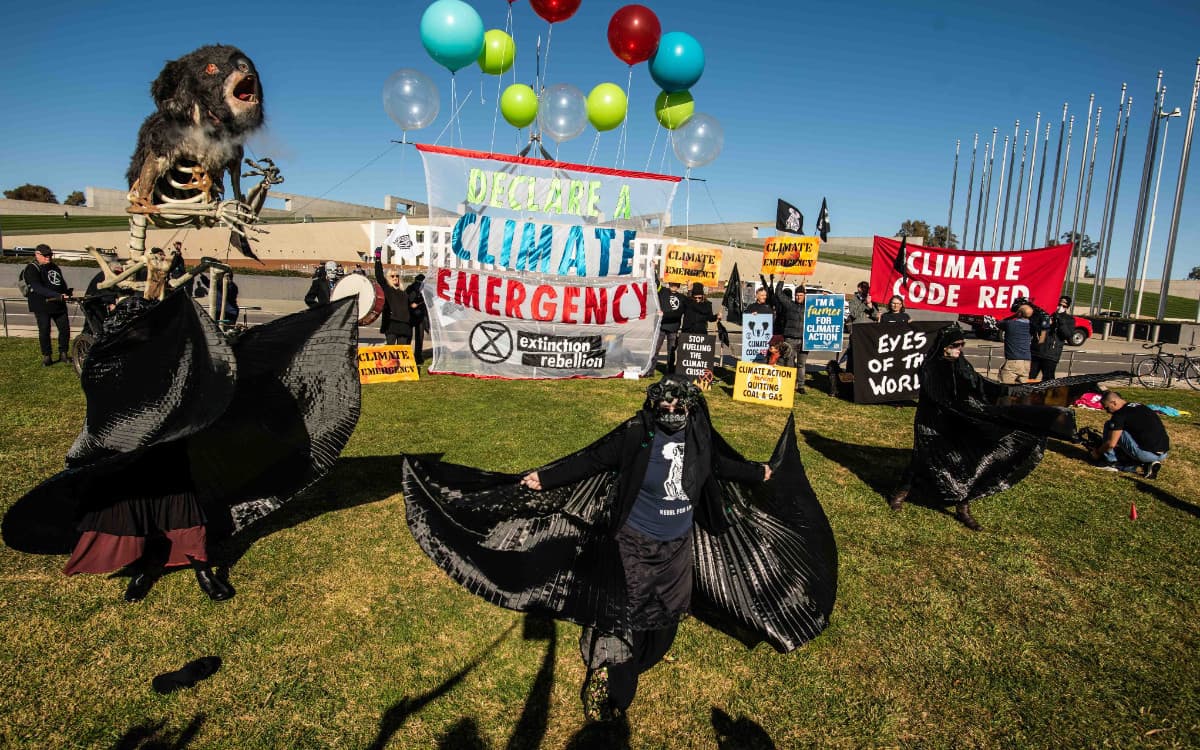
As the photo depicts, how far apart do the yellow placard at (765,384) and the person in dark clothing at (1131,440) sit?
4.67 metres

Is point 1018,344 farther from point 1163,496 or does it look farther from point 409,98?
point 409,98

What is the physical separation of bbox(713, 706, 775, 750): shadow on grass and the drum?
11.1 m

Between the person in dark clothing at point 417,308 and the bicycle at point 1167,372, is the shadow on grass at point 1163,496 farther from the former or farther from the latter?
the person in dark clothing at point 417,308

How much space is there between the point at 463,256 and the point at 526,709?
11075 millimetres

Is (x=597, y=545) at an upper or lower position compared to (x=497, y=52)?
lower

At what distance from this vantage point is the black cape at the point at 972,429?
6.27 metres

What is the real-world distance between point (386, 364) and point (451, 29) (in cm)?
705

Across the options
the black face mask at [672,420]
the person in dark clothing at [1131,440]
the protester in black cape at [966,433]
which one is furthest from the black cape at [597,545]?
the person in dark clothing at [1131,440]

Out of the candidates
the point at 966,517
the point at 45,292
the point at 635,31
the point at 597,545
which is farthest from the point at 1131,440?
the point at 45,292

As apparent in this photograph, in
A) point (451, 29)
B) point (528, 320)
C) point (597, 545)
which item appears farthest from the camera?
point (528, 320)

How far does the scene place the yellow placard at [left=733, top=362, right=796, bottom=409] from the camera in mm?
11961

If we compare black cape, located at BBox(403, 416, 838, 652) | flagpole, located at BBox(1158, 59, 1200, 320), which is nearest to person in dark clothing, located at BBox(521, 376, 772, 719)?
black cape, located at BBox(403, 416, 838, 652)

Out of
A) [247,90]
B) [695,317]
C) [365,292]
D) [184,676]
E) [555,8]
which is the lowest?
[184,676]

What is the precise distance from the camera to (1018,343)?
10539 millimetres
